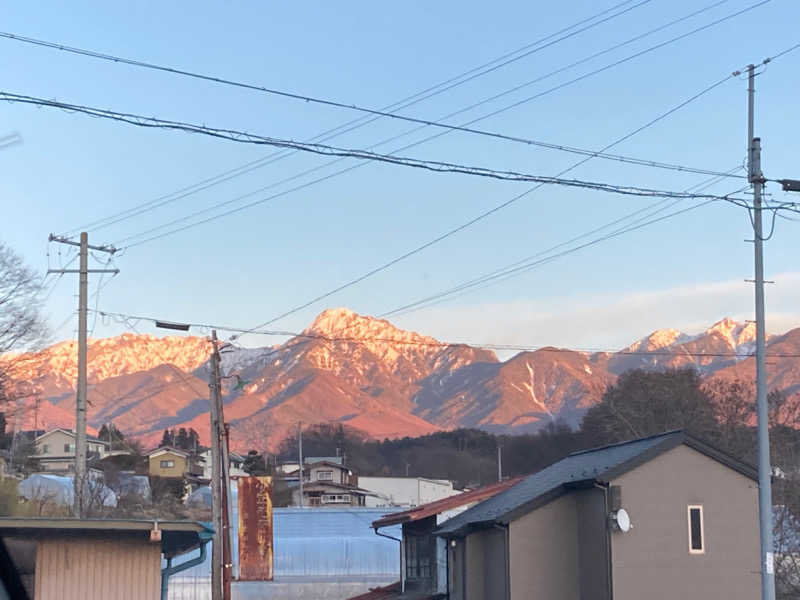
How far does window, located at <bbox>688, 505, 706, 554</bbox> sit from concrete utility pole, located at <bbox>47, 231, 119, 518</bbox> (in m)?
16.4

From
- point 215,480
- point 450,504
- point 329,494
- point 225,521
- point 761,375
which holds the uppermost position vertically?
point 761,375

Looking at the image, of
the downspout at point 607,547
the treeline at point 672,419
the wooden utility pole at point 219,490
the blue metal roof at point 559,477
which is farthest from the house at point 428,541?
the treeline at point 672,419

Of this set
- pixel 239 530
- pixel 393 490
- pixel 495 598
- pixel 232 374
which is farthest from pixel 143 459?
→ pixel 495 598

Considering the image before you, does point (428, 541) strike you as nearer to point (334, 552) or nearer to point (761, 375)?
point (761, 375)

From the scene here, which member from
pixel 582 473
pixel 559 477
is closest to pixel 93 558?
pixel 582 473

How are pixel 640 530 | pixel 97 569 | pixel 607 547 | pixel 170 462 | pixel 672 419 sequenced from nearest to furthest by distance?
pixel 97 569 < pixel 607 547 < pixel 640 530 < pixel 672 419 < pixel 170 462

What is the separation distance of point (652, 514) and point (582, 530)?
2112mm

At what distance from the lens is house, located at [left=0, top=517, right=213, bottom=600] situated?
1719 cm

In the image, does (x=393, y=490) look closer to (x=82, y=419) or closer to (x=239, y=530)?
(x=239, y=530)

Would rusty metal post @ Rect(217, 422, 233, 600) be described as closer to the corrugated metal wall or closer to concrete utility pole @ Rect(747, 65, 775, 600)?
the corrugated metal wall

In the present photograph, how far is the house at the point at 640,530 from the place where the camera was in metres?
25.9

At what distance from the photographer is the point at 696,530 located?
87.1 ft

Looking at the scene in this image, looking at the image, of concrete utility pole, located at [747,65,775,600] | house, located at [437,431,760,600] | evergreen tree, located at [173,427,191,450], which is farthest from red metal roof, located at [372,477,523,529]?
evergreen tree, located at [173,427,191,450]

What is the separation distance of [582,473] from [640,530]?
2857 millimetres
